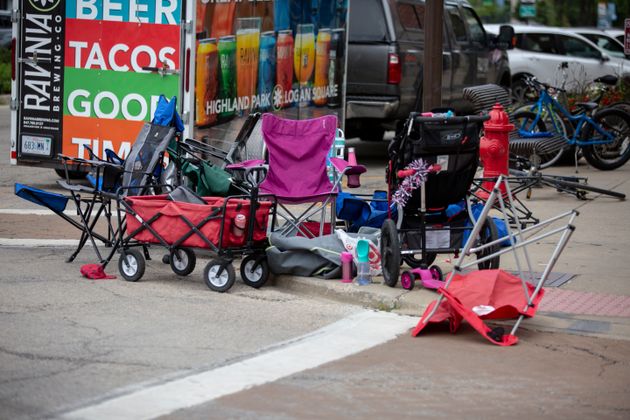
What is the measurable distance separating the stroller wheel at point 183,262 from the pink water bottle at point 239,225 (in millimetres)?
594

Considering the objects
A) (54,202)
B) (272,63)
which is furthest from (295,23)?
(54,202)

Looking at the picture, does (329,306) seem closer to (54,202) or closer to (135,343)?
(135,343)

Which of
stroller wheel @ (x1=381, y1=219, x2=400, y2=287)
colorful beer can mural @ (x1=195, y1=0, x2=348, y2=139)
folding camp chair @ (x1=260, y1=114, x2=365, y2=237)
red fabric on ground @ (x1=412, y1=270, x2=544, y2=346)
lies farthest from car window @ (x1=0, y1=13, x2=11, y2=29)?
red fabric on ground @ (x1=412, y1=270, x2=544, y2=346)

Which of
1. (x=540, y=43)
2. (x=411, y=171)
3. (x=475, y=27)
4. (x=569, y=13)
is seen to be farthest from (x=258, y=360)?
(x=569, y=13)

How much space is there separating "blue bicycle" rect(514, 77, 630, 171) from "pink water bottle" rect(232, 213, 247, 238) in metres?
7.00

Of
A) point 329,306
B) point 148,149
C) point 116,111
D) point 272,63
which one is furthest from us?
point 272,63

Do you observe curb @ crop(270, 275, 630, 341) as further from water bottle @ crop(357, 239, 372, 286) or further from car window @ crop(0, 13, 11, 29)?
car window @ crop(0, 13, 11, 29)

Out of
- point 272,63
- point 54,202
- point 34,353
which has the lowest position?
point 34,353

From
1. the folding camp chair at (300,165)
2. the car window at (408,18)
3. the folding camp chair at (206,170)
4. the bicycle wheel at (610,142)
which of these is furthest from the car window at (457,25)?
the folding camp chair at (300,165)

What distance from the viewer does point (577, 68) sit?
2631 cm

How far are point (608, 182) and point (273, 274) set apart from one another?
681 cm

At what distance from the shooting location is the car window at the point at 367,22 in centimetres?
1642

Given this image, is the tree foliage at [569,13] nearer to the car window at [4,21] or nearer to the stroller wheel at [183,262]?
the car window at [4,21]

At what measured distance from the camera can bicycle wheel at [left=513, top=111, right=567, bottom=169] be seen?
14094 millimetres
